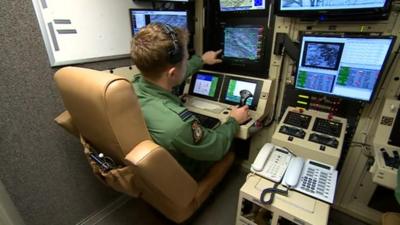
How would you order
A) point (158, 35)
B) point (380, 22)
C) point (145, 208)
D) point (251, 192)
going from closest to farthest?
point (158, 35), point (251, 192), point (380, 22), point (145, 208)

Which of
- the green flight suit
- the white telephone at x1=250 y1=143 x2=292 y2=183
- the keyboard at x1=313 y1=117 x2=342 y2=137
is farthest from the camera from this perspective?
the keyboard at x1=313 y1=117 x2=342 y2=137

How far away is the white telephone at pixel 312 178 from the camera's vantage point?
44.2 inches

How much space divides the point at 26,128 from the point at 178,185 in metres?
0.96

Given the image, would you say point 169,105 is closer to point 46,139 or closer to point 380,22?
point 46,139

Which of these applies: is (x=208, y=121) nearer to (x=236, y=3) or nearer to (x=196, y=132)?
(x=196, y=132)

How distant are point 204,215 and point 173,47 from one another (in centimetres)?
135

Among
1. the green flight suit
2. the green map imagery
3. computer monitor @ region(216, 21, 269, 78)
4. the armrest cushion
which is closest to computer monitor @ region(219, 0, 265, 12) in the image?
the green map imagery

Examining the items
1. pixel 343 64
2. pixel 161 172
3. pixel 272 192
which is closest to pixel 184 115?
pixel 161 172

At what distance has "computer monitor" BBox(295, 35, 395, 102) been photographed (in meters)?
1.16

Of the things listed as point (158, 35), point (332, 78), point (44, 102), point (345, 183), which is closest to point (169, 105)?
point (158, 35)

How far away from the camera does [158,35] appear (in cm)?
104

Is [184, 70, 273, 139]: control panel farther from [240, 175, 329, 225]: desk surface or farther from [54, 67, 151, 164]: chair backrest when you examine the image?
[54, 67, 151, 164]: chair backrest

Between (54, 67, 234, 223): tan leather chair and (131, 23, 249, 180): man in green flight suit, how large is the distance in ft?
0.33

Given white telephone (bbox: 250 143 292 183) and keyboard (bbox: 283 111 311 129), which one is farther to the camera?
keyboard (bbox: 283 111 311 129)
